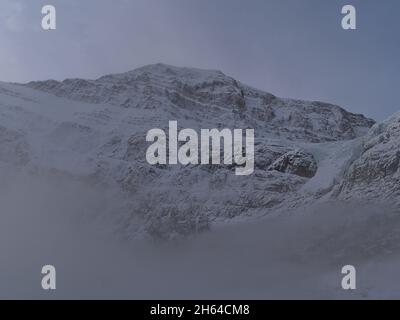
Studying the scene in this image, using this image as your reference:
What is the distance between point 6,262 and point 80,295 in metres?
65.0

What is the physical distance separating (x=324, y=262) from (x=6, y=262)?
83276 millimetres

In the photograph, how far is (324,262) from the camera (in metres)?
159

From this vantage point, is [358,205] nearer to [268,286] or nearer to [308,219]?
[308,219]

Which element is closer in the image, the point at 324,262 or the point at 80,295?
the point at 80,295

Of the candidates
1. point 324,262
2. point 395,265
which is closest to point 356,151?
point 324,262

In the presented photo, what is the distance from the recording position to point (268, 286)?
12675 cm

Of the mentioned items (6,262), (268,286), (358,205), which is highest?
(358,205)

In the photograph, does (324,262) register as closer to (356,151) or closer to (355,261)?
(355,261)
